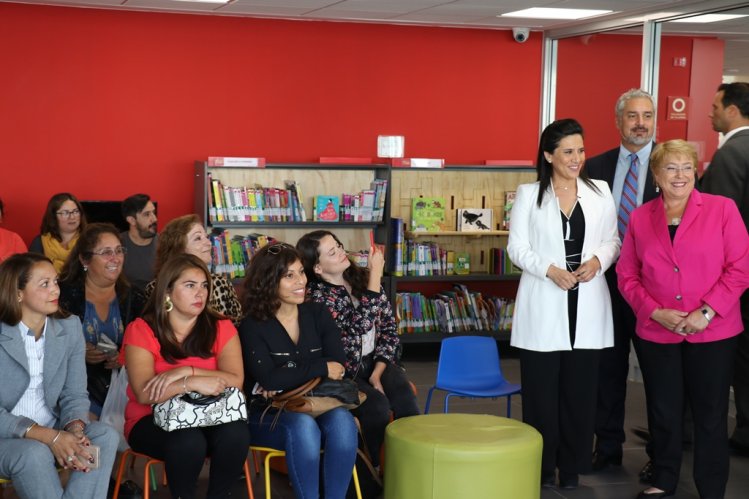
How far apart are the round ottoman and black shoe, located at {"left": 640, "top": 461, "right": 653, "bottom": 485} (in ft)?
3.69

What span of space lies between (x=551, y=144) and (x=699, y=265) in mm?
931

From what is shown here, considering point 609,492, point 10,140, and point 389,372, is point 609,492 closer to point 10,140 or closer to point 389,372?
point 389,372

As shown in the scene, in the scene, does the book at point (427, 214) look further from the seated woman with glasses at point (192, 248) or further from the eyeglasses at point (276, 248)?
the eyeglasses at point (276, 248)

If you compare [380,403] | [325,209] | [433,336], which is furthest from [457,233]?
[380,403]

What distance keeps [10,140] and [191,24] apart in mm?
1805

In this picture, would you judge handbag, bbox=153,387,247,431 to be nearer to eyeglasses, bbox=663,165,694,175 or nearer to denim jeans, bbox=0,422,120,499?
denim jeans, bbox=0,422,120,499

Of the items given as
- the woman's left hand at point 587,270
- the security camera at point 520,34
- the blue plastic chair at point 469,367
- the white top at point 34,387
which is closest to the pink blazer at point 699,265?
the woman's left hand at point 587,270

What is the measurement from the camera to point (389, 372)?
509cm

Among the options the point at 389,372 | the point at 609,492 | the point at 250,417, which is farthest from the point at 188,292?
the point at 609,492

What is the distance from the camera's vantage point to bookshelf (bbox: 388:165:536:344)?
347 inches

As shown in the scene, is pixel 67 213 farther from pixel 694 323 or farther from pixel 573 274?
pixel 694 323

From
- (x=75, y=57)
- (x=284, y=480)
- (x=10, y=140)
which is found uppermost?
(x=75, y=57)

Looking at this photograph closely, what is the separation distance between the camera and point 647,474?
204 inches

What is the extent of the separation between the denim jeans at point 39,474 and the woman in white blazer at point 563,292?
7.18ft
